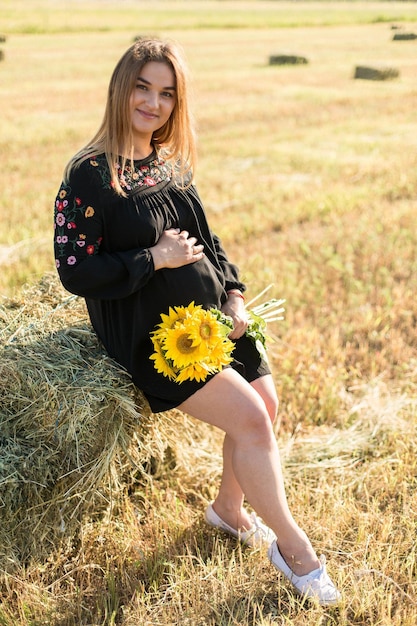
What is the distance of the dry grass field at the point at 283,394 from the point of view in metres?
2.60

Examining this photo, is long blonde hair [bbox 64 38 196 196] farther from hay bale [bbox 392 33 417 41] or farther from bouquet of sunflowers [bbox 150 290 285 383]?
hay bale [bbox 392 33 417 41]

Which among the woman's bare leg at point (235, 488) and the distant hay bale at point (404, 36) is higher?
the distant hay bale at point (404, 36)

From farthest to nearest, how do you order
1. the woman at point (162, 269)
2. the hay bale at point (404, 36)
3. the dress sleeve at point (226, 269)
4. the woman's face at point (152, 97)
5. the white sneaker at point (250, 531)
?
the hay bale at point (404, 36) < the dress sleeve at point (226, 269) < the white sneaker at point (250, 531) < the woman's face at point (152, 97) < the woman at point (162, 269)

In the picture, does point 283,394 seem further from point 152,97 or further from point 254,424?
point 152,97

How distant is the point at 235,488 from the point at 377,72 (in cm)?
1569

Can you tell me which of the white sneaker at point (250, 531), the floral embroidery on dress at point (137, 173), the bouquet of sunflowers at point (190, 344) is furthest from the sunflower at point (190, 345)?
the white sneaker at point (250, 531)

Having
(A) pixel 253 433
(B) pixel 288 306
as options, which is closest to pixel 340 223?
(B) pixel 288 306

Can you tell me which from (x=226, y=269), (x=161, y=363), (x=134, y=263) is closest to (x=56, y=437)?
(x=161, y=363)

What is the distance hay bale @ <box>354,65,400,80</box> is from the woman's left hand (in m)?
15.3

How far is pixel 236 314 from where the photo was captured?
116 inches

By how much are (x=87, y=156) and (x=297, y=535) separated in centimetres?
158

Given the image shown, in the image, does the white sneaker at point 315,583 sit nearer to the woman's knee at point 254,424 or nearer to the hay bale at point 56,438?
the woman's knee at point 254,424

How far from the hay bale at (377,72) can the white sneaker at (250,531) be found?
15675 millimetres

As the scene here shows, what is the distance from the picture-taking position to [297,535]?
8.50ft
